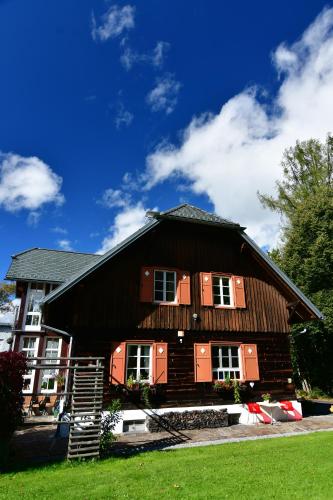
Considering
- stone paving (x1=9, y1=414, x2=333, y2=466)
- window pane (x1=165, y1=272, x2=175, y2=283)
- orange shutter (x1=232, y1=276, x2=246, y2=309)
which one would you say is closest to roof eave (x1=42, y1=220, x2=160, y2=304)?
window pane (x1=165, y1=272, x2=175, y2=283)

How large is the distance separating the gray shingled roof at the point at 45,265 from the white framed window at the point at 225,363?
6881 mm

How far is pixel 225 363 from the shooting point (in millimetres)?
13320

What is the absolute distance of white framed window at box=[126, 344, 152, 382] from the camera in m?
12.0

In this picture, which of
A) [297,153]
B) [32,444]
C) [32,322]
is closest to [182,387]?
[32,444]

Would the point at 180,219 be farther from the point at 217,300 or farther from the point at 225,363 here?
the point at 225,363

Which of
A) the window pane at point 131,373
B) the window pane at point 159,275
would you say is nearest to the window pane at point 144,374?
the window pane at point 131,373

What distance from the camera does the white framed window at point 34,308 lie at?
56.6 ft

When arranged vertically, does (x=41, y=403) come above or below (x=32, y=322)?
below

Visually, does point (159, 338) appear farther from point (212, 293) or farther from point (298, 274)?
point (298, 274)

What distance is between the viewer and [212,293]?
1377 cm

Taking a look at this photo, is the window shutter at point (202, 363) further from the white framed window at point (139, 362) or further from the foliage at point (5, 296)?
the foliage at point (5, 296)

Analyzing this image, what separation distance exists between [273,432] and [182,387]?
3257 millimetres

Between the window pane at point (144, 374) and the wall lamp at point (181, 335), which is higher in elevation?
the wall lamp at point (181, 335)

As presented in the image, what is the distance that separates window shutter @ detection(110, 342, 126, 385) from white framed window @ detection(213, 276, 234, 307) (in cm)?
426
